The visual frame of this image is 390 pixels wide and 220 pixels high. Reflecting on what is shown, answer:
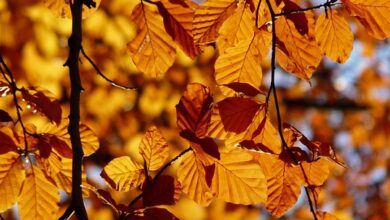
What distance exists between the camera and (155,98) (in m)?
4.98

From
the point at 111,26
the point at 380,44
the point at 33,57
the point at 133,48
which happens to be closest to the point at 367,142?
the point at 380,44

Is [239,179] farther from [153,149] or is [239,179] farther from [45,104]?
[45,104]

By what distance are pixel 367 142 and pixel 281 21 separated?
6.73m

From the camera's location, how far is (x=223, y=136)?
95 cm

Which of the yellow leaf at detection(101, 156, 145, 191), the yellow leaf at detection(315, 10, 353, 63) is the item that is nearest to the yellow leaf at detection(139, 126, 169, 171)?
the yellow leaf at detection(101, 156, 145, 191)

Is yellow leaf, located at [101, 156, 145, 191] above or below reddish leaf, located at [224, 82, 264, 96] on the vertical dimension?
below

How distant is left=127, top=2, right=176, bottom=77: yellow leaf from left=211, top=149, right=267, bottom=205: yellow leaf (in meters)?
0.22

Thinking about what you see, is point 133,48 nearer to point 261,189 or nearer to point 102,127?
point 261,189

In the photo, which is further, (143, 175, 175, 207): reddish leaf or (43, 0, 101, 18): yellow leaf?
(43, 0, 101, 18): yellow leaf

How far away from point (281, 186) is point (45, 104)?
37cm

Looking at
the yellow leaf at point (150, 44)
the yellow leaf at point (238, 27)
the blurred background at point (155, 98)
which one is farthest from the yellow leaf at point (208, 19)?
the blurred background at point (155, 98)

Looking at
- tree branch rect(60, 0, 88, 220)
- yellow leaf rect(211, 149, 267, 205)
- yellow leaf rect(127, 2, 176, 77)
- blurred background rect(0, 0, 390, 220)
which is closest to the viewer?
tree branch rect(60, 0, 88, 220)

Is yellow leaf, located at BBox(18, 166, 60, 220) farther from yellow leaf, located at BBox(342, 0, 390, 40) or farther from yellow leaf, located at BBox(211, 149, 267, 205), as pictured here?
yellow leaf, located at BBox(342, 0, 390, 40)

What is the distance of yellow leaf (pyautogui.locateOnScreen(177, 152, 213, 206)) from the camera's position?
96 cm
